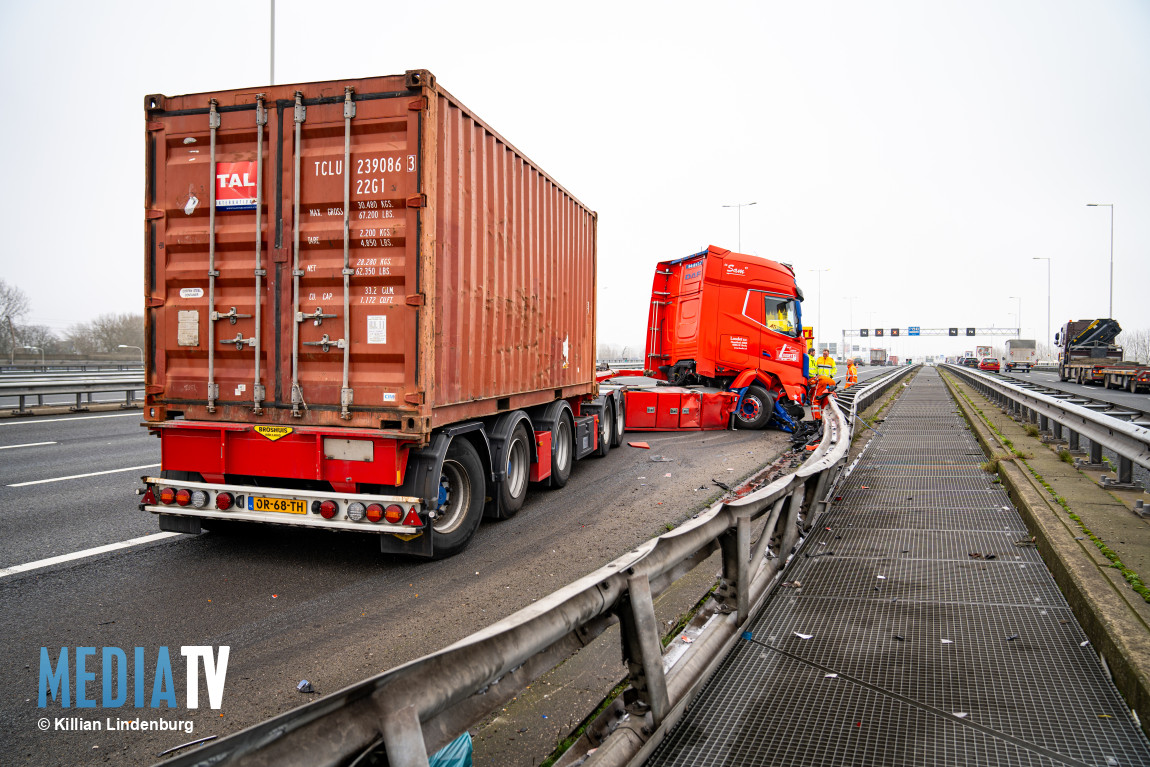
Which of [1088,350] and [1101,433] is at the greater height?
[1088,350]

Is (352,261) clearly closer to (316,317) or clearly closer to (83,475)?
(316,317)

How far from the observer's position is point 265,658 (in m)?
3.88

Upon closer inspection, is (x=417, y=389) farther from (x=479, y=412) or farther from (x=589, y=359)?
(x=589, y=359)

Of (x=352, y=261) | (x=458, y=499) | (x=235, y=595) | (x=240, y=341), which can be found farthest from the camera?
(x=458, y=499)

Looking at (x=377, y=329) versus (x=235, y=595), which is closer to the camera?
(x=235, y=595)

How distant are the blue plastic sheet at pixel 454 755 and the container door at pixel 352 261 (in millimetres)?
3235

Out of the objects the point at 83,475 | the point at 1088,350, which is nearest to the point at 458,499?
the point at 83,475

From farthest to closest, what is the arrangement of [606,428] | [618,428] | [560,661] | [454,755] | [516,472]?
[618,428], [606,428], [516,472], [454,755], [560,661]

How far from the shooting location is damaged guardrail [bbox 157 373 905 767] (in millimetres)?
1472

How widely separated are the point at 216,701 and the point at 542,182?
6.63m

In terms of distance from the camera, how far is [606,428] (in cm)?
1218

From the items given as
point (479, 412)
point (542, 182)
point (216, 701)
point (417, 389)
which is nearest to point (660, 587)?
point (216, 701)
